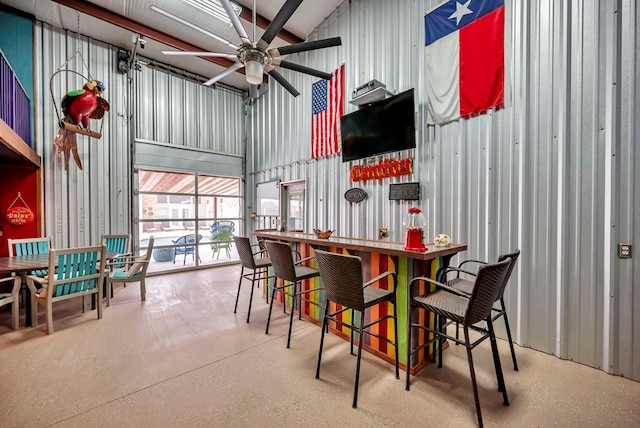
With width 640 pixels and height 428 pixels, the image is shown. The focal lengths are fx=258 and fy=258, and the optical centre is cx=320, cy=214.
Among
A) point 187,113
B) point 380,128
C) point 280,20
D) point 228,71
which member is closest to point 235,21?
point 280,20

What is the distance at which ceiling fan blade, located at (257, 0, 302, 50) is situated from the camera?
2416 millimetres

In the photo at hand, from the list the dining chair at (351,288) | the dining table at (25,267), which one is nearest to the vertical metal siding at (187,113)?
the dining table at (25,267)

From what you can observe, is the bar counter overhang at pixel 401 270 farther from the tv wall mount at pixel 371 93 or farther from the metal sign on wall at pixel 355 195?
the tv wall mount at pixel 371 93

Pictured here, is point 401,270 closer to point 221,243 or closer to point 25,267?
point 25,267

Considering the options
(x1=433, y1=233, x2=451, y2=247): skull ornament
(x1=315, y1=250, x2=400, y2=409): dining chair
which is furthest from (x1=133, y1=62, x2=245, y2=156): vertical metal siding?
(x1=433, y1=233, x2=451, y2=247): skull ornament

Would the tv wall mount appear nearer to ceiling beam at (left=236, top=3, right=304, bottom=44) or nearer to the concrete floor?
ceiling beam at (left=236, top=3, right=304, bottom=44)

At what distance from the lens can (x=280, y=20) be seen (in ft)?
8.59

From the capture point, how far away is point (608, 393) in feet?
6.49

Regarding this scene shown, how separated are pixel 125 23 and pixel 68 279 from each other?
4.71 m

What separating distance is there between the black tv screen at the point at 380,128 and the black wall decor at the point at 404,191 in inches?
20.9

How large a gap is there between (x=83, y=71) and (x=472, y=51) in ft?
22.9

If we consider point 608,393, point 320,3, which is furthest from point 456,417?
point 320,3

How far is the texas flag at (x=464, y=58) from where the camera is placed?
2873mm

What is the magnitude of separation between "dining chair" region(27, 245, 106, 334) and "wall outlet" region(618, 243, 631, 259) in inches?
213
